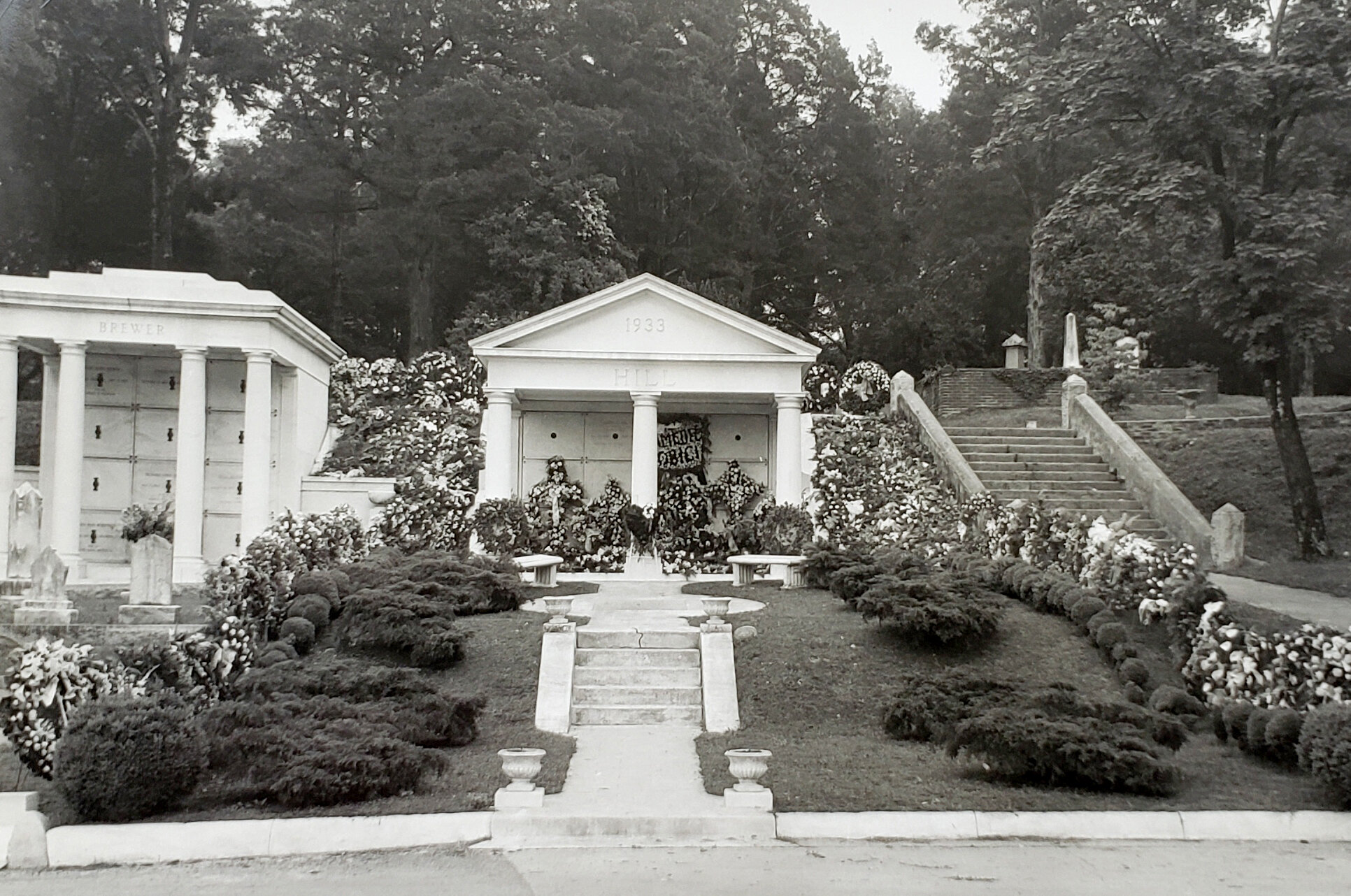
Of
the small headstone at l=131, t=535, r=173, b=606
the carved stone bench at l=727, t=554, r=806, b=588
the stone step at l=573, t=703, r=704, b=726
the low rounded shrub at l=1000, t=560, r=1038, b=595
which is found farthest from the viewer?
the carved stone bench at l=727, t=554, r=806, b=588

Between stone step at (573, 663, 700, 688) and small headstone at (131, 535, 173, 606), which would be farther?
small headstone at (131, 535, 173, 606)

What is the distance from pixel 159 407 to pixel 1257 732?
2018cm

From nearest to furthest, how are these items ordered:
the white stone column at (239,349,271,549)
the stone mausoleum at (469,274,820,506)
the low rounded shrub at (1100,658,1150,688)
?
the low rounded shrub at (1100,658,1150,688), the stone mausoleum at (469,274,820,506), the white stone column at (239,349,271,549)

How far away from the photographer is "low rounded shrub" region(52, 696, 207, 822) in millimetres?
7984

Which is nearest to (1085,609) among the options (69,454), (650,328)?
(650,328)

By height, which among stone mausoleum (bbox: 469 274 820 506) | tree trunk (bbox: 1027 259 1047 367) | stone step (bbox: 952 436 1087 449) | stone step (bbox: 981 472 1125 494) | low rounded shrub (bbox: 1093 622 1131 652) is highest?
tree trunk (bbox: 1027 259 1047 367)

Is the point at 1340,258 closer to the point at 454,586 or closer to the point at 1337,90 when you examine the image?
the point at 1337,90

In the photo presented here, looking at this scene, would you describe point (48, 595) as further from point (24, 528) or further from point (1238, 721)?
point (1238, 721)

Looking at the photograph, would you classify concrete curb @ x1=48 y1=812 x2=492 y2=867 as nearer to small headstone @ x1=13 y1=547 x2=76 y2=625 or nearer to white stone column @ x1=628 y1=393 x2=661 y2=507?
Result: small headstone @ x1=13 y1=547 x2=76 y2=625

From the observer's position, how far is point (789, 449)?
69.5ft

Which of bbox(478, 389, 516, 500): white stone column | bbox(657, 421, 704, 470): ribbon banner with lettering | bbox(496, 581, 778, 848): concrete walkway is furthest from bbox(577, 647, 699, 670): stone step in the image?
bbox(657, 421, 704, 470): ribbon banner with lettering

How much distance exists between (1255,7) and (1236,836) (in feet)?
54.9

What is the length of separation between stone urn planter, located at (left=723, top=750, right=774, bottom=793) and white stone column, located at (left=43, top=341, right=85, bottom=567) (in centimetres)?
1632

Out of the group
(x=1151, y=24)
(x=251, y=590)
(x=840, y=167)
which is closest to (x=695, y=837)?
(x=251, y=590)
